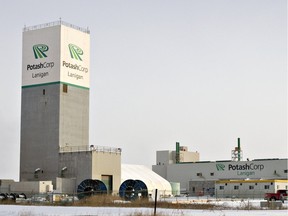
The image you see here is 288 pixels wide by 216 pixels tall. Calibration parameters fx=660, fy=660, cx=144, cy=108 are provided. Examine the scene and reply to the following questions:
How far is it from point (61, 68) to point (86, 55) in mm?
A: 6726

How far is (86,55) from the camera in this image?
3866 inches

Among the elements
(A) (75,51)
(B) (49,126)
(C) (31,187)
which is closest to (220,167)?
(A) (75,51)

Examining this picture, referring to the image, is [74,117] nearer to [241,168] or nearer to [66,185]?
[66,185]

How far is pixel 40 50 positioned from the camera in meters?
95.2

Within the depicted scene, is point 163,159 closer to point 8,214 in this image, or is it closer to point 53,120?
point 53,120

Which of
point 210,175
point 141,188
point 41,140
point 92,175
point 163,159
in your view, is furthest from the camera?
point 163,159

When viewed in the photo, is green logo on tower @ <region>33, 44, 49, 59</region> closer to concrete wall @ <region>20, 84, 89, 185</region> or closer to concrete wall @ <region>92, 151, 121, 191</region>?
concrete wall @ <region>20, 84, 89, 185</region>

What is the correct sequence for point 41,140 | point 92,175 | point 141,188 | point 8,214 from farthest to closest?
point 41,140 → point 92,175 → point 141,188 → point 8,214

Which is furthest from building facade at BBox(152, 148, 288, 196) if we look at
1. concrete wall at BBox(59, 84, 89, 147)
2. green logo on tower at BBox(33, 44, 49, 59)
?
green logo on tower at BBox(33, 44, 49, 59)

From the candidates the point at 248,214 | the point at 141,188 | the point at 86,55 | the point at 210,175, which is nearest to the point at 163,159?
the point at 210,175

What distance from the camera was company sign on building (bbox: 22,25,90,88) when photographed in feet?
306

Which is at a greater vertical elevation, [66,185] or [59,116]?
[59,116]

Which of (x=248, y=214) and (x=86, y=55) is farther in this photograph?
(x=86, y=55)

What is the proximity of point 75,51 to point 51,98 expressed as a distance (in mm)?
8025
